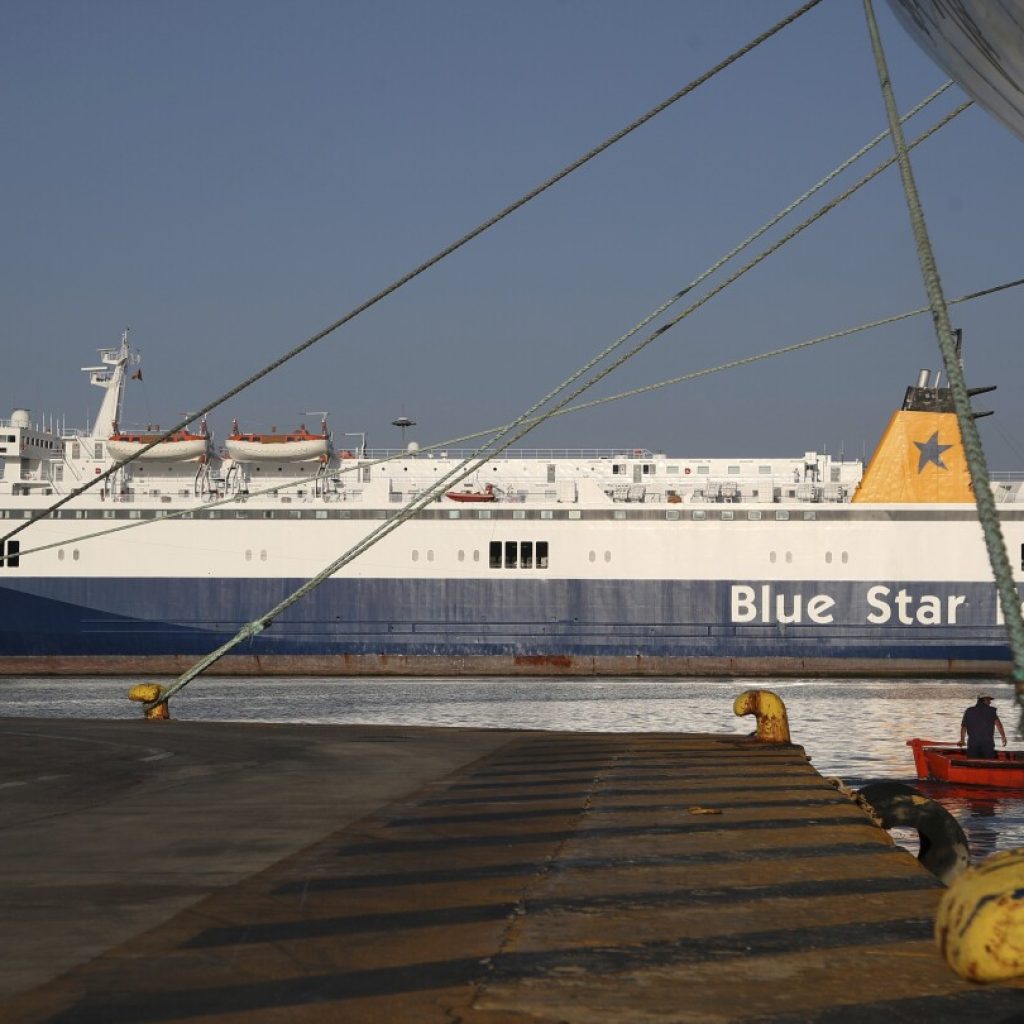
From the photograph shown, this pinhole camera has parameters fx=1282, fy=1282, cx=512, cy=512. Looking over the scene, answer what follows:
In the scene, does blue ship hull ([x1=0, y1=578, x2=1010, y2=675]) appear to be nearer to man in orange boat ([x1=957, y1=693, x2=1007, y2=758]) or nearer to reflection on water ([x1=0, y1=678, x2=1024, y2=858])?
reflection on water ([x1=0, y1=678, x2=1024, y2=858])

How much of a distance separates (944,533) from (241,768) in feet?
115

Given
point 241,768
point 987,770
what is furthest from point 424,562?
point 241,768

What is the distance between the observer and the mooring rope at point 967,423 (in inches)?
179

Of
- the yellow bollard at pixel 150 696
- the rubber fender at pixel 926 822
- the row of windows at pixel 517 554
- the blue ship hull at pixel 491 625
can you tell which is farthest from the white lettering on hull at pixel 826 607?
the rubber fender at pixel 926 822

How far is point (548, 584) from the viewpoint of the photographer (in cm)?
4272

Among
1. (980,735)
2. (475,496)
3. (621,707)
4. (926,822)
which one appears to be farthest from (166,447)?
(926,822)

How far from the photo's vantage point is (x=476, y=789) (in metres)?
9.70

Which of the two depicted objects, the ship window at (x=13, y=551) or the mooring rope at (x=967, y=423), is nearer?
the mooring rope at (x=967, y=423)

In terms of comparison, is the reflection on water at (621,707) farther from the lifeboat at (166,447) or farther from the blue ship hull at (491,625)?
the lifeboat at (166,447)

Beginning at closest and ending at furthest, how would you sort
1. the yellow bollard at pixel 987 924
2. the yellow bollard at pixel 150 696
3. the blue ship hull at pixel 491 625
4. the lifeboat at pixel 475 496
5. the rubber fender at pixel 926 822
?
the yellow bollard at pixel 987 924, the rubber fender at pixel 926 822, the yellow bollard at pixel 150 696, the blue ship hull at pixel 491 625, the lifeboat at pixel 475 496

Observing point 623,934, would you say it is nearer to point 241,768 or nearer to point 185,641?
point 241,768

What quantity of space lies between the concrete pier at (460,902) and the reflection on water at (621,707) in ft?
27.0

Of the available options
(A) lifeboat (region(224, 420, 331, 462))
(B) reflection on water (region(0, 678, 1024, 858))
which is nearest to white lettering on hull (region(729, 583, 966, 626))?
(B) reflection on water (region(0, 678, 1024, 858))

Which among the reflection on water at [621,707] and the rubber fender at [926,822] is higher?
the reflection on water at [621,707]
